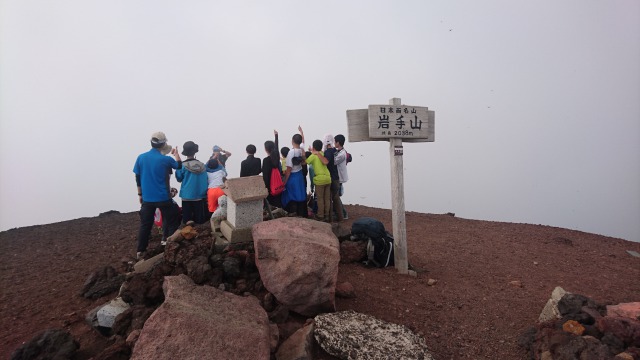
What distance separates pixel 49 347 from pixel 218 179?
4.66 m

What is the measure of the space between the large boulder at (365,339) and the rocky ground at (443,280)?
0.76ft

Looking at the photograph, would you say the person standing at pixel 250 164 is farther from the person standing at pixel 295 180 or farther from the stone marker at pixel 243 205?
the stone marker at pixel 243 205

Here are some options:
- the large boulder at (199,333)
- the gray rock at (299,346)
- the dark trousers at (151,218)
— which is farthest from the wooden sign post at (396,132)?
the dark trousers at (151,218)

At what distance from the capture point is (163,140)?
639cm

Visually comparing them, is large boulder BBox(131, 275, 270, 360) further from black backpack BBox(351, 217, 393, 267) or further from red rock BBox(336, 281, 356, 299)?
black backpack BBox(351, 217, 393, 267)

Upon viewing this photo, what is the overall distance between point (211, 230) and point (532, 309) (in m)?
5.21

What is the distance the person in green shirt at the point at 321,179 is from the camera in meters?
8.19

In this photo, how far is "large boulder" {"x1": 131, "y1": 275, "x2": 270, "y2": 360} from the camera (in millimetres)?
2891

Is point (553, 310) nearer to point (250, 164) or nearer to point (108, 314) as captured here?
point (108, 314)

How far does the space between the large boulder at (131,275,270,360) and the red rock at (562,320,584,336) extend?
324 centimetres

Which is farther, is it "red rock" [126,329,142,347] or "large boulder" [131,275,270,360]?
"red rock" [126,329,142,347]

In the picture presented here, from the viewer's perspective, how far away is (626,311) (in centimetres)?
386

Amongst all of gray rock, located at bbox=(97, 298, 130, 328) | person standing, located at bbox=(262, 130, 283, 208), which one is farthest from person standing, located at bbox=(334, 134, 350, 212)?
gray rock, located at bbox=(97, 298, 130, 328)

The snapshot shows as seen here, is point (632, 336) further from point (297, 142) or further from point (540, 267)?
point (297, 142)
